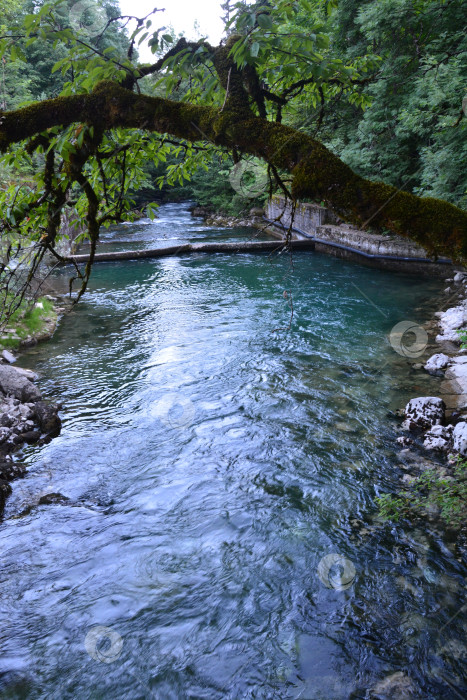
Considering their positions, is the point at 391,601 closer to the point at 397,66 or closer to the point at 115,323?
the point at 115,323

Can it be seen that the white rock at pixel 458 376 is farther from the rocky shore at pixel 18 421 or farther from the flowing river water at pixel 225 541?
the rocky shore at pixel 18 421

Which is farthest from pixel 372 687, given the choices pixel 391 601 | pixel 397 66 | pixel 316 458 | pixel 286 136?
pixel 397 66

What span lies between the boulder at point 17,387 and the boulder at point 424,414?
228 inches

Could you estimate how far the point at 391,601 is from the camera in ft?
12.4

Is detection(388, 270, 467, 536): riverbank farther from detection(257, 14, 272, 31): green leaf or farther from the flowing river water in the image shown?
detection(257, 14, 272, 31): green leaf

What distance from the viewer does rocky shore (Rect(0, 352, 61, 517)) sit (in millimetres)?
5801

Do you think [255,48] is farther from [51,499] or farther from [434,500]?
[51,499]

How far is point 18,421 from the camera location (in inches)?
268

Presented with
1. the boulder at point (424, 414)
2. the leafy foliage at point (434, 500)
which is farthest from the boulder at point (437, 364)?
the leafy foliage at point (434, 500)

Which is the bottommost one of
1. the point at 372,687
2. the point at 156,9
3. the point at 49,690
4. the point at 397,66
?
the point at 49,690

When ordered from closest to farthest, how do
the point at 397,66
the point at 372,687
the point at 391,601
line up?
the point at 372,687, the point at 391,601, the point at 397,66

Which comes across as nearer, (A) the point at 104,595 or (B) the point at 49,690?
(B) the point at 49,690

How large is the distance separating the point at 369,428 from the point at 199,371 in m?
3.49

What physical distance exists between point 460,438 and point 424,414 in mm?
717
